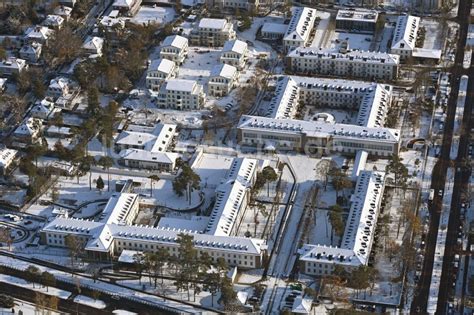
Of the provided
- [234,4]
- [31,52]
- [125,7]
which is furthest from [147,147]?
[234,4]

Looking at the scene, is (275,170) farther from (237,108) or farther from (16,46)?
(16,46)

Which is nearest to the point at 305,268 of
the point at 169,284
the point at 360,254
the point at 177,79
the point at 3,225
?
the point at 360,254

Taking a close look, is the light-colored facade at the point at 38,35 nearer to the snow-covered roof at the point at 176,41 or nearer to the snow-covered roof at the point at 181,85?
the snow-covered roof at the point at 176,41

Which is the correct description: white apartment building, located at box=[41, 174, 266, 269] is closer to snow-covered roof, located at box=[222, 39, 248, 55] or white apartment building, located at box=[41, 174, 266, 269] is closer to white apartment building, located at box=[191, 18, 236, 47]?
snow-covered roof, located at box=[222, 39, 248, 55]

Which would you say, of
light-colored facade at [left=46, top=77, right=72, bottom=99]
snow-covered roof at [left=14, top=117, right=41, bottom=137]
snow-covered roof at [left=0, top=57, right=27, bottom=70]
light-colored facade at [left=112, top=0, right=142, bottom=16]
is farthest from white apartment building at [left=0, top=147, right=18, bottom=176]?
light-colored facade at [left=112, top=0, right=142, bottom=16]

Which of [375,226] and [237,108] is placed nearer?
[375,226]

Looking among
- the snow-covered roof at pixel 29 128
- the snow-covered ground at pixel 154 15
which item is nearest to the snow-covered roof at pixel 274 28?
the snow-covered ground at pixel 154 15
